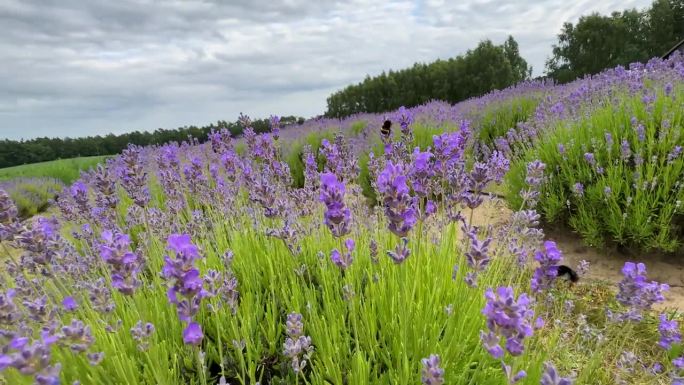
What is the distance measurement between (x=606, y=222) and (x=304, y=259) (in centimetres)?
281

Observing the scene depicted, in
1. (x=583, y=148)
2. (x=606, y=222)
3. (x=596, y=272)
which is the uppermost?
(x=583, y=148)

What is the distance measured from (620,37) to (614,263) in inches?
1349

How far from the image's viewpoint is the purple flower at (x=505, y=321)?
3.33 ft

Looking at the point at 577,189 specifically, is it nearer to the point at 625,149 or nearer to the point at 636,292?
the point at 625,149

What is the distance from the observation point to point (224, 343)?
2148 mm

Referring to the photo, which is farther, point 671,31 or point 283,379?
point 671,31

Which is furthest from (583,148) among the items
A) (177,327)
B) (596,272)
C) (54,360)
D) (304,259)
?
(54,360)

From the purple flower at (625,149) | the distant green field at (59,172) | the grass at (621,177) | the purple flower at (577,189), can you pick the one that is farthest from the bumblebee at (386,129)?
the distant green field at (59,172)

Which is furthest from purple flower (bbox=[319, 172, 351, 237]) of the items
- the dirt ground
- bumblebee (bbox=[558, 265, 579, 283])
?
bumblebee (bbox=[558, 265, 579, 283])

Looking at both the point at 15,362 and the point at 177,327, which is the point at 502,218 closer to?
the point at 177,327

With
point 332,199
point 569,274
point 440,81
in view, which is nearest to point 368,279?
point 332,199

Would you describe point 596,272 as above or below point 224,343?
below

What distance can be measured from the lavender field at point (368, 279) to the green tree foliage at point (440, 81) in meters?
24.8

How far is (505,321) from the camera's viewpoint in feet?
3.35
